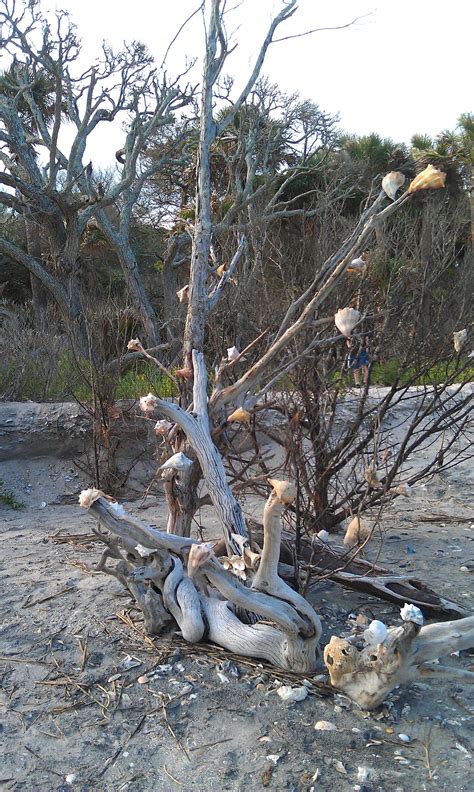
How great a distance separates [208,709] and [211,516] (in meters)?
3.08

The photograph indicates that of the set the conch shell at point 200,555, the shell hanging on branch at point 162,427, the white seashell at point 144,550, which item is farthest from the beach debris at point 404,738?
the shell hanging on branch at point 162,427

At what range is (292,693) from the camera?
2459mm

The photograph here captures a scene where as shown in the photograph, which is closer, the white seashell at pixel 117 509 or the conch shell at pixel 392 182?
the conch shell at pixel 392 182

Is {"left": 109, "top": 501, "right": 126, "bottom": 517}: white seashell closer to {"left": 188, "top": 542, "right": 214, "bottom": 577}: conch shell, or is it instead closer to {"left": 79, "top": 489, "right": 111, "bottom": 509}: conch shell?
{"left": 79, "top": 489, "right": 111, "bottom": 509}: conch shell

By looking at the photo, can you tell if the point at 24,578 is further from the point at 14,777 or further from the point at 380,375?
the point at 380,375

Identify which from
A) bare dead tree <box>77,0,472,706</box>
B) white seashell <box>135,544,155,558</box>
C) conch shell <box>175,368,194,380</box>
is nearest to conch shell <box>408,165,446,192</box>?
bare dead tree <box>77,0,472,706</box>

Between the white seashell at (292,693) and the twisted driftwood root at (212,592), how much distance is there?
10cm

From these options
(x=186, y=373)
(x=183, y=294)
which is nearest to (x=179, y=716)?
(x=186, y=373)

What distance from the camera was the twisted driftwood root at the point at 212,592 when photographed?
7.89 ft

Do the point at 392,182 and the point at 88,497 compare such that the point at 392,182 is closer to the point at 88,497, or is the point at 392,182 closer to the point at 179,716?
the point at 88,497

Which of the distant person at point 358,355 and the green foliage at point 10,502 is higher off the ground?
the distant person at point 358,355

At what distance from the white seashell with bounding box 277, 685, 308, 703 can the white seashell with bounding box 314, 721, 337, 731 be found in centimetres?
14

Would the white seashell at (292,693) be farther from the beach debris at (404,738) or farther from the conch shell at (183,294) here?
the conch shell at (183,294)

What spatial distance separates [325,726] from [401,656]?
0.37 m
